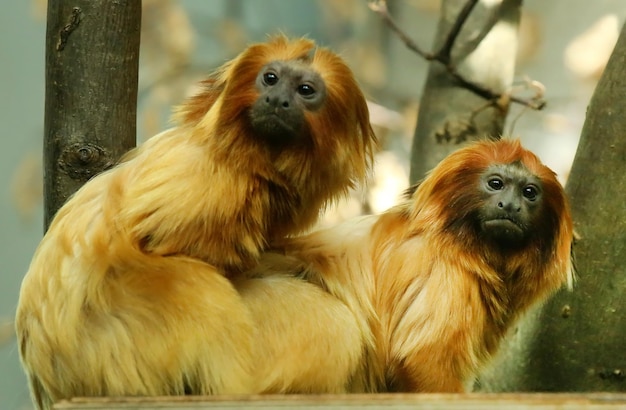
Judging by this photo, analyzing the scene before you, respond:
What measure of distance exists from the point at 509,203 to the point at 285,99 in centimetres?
100

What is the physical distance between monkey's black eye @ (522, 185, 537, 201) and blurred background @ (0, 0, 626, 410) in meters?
2.21

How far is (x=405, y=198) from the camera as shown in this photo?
396 cm

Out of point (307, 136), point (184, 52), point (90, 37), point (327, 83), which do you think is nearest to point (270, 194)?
point (307, 136)

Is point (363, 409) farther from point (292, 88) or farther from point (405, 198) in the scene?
point (405, 198)

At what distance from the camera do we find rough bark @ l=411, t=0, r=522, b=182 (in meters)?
5.05

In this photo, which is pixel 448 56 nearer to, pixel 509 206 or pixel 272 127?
pixel 509 206

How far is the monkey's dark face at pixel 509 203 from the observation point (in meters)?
3.50

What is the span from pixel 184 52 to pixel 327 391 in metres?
4.66

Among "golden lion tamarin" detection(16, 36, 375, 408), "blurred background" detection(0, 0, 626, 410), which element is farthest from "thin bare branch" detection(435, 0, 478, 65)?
"golden lion tamarin" detection(16, 36, 375, 408)

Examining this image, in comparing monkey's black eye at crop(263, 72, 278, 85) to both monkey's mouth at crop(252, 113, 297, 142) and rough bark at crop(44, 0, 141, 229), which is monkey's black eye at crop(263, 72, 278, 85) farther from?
rough bark at crop(44, 0, 141, 229)

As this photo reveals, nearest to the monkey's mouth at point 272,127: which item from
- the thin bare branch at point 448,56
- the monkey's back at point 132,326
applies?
the monkey's back at point 132,326

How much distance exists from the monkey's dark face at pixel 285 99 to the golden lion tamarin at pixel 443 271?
58cm

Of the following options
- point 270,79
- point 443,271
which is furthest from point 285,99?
point 443,271

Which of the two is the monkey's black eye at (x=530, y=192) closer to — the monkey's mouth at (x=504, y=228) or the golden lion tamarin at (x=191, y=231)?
the monkey's mouth at (x=504, y=228)
